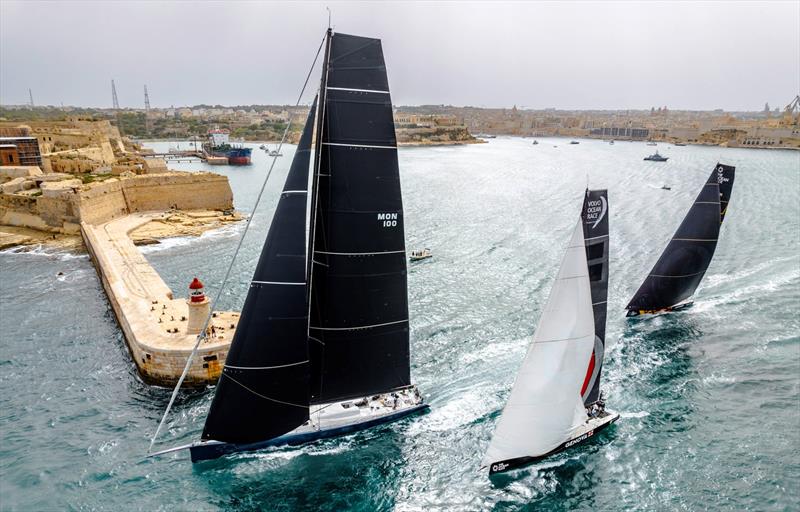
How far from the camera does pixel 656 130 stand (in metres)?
180

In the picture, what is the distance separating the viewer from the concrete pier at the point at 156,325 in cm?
1591

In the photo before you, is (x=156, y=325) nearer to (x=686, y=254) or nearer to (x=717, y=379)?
(x=717, y=379)

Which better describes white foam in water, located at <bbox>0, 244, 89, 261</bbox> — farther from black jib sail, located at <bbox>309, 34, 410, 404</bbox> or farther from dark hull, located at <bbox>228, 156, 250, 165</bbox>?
dark hull, located at <bbox>228, 156, 250, 165</bbox>

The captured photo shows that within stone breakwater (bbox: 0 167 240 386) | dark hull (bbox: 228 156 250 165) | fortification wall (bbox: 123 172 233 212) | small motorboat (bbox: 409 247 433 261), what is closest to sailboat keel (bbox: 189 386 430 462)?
stone breakwater (bbox: 0 167 240 386)

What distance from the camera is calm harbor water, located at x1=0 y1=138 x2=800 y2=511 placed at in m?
11.5

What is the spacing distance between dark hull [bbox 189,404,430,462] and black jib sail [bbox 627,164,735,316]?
1324cm

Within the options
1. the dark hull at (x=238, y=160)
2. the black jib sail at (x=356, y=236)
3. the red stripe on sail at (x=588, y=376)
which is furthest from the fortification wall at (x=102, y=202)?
the dark hull at (x=238, y=160)

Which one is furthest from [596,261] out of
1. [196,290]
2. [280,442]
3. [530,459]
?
[196,290]

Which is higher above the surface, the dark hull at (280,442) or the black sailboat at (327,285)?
the black sailboat at (327,285)

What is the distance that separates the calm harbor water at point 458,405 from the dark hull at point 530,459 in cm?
22

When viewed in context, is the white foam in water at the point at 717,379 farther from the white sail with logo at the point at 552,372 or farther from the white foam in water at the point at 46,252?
the white foam in water at the point at 46,252

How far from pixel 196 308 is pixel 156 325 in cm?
239

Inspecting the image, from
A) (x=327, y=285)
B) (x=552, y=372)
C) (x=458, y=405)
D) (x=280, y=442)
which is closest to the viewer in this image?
(x=552, y=372)

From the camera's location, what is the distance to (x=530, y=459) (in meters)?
12.2
